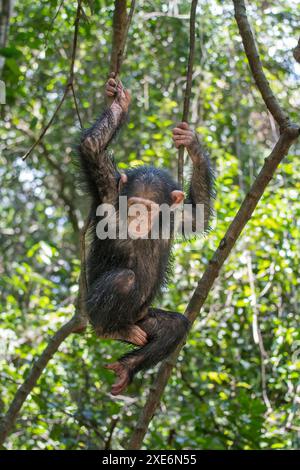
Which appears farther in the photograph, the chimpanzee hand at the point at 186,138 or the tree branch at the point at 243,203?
the chimpanzee hand at the point at 186,138

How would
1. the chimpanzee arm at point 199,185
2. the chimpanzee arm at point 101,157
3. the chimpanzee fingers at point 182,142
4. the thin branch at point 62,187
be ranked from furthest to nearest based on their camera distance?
the thin branch at point 62,187 → the chimpanzee arm at point 199,185 → the chimpanzee fingers at point 182,142 → the chimpanzee arm at point 101,157

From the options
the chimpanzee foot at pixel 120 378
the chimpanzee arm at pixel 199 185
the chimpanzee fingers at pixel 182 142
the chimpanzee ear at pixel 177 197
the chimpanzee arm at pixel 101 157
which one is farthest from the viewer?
the chimpanzee arm at pixel 199 185

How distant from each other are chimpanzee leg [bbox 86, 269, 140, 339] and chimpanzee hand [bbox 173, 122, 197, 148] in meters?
0.87

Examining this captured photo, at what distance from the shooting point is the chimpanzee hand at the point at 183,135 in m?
4.26

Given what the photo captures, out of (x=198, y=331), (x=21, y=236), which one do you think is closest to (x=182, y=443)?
(x=198, y=331)

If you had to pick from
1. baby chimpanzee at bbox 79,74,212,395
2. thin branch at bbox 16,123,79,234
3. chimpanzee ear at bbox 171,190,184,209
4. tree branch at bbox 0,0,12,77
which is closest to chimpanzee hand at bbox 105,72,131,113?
baby chimpanzee at bbox 79,74,212,395

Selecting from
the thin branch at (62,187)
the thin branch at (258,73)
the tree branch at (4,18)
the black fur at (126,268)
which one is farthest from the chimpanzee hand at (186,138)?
the thin branch at (62,187)

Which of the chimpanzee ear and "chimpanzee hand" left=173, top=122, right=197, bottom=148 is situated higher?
"chimpanzee hand" left=173, top=122, right=197, bottom=148

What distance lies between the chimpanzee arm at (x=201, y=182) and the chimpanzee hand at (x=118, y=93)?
20.7 inches

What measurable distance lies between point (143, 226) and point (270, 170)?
31.3 inches

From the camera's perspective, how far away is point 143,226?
4.02 metres

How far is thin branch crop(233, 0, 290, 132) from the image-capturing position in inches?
154

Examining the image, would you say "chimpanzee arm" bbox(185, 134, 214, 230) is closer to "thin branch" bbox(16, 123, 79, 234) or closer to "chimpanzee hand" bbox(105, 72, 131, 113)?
"chimpanzee hand" bbox(105, 72, 131, 113)

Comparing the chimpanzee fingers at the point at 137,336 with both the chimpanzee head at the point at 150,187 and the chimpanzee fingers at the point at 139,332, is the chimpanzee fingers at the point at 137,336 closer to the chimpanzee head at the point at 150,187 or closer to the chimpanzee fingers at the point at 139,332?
the chimpanzee fingers at the point at 139,332
